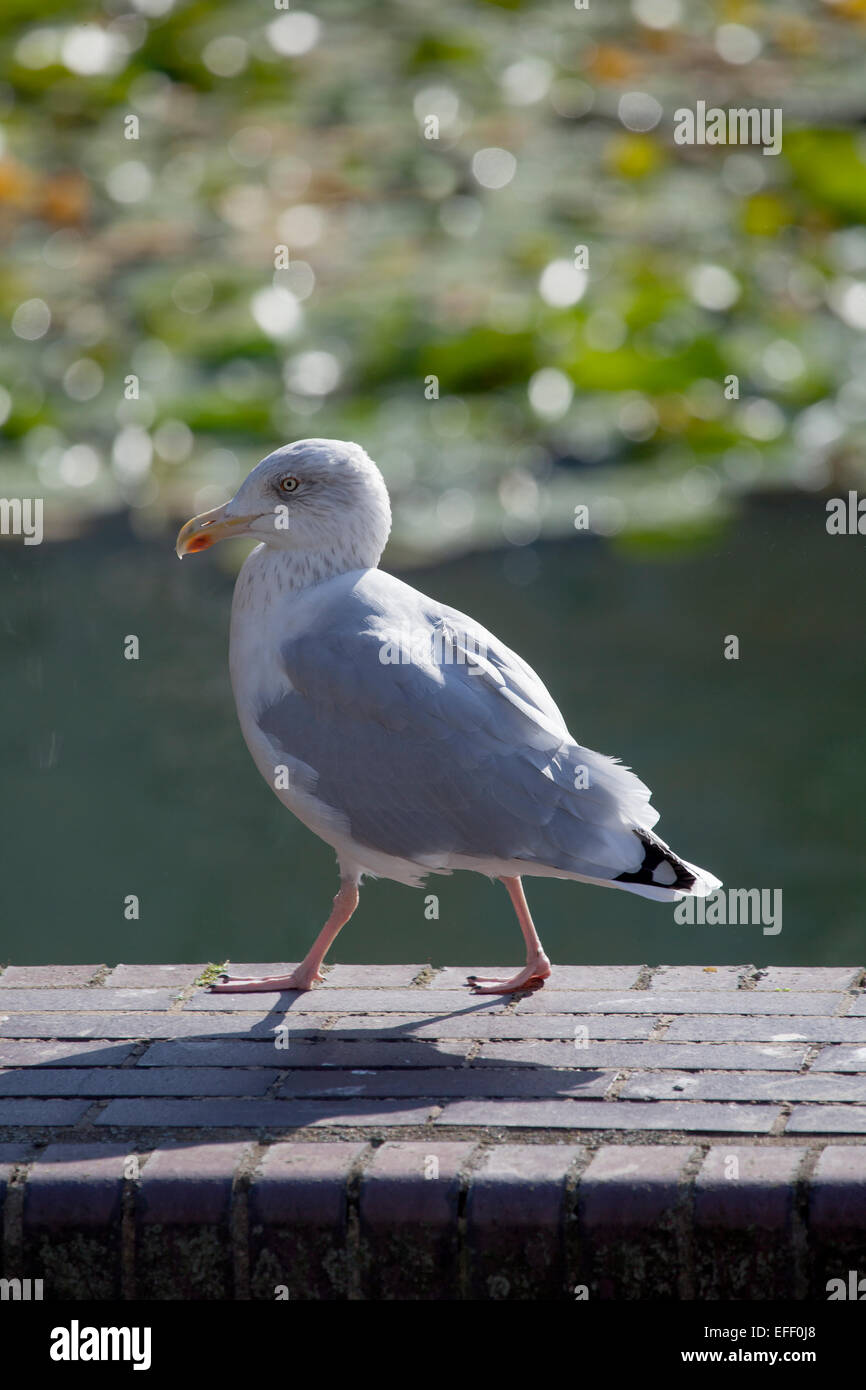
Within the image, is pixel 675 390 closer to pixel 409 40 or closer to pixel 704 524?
pixel 704 524

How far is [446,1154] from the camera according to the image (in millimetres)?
2523

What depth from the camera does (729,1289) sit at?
2426 mm

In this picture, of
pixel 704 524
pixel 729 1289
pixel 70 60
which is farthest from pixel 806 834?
pixel 70 60

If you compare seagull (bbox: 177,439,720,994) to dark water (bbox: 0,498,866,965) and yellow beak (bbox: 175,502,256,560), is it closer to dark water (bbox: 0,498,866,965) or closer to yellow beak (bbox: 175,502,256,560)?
yellow beak (bbox: 175,502,256,560)

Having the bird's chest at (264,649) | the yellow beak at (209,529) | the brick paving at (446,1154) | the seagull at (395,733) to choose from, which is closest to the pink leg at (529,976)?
the seagull at (395,733)

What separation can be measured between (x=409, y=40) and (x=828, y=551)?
153 inches

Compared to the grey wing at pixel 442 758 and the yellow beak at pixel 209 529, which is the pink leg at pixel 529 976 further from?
the yellow beak at pixel 209 529

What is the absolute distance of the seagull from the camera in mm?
3078

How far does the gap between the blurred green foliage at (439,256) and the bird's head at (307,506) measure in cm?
276

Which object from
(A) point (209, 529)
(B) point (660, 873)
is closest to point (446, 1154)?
(B) point (660, 873)

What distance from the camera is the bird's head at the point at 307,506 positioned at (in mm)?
3316

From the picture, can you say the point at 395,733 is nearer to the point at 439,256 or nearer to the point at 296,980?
the point at 296,980

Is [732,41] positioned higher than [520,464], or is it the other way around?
[732,41]

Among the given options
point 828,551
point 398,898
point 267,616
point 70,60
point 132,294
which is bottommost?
point 398,898
